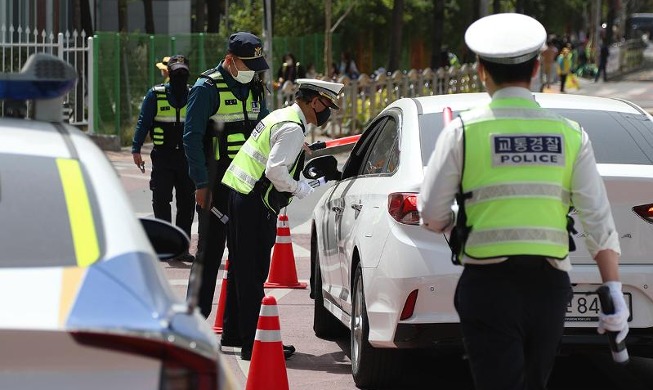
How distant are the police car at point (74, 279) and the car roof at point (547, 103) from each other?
11.6ft

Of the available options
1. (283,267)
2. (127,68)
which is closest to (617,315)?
(283,267)

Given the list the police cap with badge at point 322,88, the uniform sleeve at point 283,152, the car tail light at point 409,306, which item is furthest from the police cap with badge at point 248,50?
the car tail light at point 409,306

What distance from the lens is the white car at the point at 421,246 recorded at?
A: 6.70 meters

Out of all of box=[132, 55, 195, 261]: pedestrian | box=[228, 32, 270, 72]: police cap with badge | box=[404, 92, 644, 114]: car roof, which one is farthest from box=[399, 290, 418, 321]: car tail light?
box=[132, 55, 195, 261]: pedestrian

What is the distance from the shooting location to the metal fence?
22.9 metres

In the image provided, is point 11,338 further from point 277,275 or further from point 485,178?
point 277,275

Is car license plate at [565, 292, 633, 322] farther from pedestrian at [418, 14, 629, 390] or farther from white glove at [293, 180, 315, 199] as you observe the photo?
pedestrian at [418, 14, 629, 390]

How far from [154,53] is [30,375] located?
78.1ft

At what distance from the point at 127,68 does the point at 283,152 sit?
18.1 metres

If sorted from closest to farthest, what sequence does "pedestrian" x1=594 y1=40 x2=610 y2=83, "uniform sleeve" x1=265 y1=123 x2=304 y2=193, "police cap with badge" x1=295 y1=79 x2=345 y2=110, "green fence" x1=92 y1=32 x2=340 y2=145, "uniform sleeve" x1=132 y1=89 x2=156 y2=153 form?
"uniform sleeve" x1=265 y1=123 x2=304 y2=193
"police cap with badge" x1=295 y1=79 x2=345 y2=110
"uniform sleeve" x1=132 y1=89 x2=156 y2=153
"green fence" x1=92 y1=32 x2=340 y2=145
"pedestrian" x1=594 y1=40 x2=610 y2=83

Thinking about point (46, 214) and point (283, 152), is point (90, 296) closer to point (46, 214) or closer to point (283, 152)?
point (46, 214)

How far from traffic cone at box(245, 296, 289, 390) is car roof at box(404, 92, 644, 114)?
4.64 ft

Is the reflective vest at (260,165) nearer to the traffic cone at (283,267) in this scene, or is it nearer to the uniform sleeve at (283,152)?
the uniform sleeve at (283,152)

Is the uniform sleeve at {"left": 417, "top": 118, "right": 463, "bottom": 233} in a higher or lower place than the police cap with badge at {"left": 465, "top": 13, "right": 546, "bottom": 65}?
lower
